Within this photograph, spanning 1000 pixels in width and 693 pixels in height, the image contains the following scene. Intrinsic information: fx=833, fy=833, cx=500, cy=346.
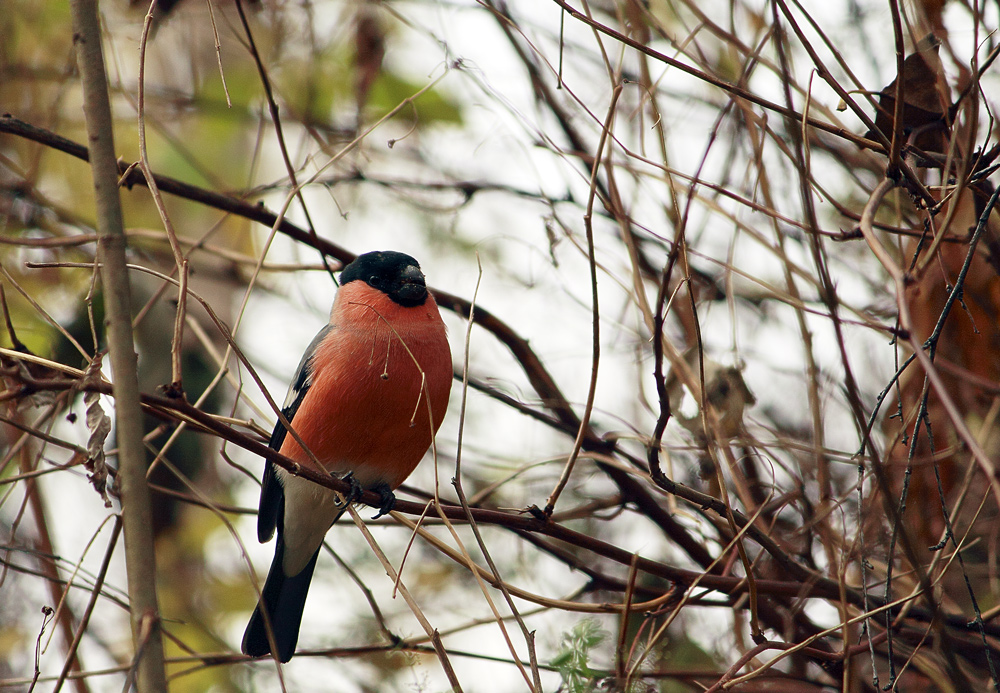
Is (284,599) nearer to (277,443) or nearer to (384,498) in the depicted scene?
(277,443)

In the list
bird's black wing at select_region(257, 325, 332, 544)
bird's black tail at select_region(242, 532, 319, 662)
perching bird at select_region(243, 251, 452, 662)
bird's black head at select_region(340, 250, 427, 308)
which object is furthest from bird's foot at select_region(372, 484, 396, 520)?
bird's black head at select_region(340, 250, 427, 308)

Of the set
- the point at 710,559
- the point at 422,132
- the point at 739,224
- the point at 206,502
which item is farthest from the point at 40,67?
the point at 710,559

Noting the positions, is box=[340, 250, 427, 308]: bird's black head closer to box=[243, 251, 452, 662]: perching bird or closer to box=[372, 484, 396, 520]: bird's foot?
box=[243, 251, 452, 662]: perching bird

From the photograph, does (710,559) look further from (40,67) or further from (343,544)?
(40,67)

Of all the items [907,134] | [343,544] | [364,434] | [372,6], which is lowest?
[907,134]

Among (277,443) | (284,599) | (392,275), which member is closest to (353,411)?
(277,443)

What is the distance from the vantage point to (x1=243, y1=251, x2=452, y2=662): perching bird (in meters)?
3.17

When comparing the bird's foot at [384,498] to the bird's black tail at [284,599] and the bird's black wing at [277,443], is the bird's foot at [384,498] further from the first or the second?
the bird's black tail at [284,599]

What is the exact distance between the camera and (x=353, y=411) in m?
3.18

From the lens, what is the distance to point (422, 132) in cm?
534

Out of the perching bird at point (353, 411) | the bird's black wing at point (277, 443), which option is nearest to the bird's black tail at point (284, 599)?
the perching bird at point (353, 411)

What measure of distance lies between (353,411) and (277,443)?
22.3 inches

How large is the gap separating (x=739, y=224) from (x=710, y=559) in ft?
4.05

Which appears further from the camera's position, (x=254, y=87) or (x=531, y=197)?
(x=254, y=87)
